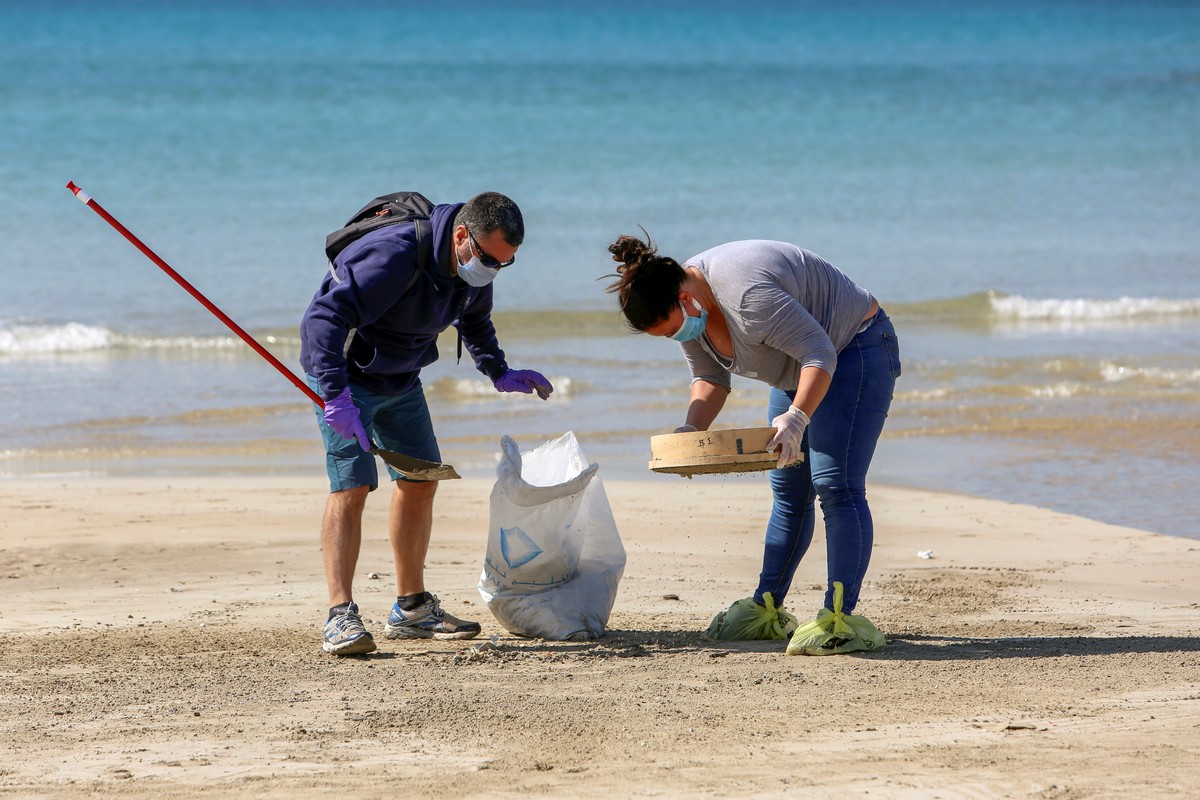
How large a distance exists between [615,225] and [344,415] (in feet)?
46.2

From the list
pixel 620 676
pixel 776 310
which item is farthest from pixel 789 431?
pixel 620 676

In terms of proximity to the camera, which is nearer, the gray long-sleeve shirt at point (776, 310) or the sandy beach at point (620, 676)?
the sandy beach at point (620, 676)

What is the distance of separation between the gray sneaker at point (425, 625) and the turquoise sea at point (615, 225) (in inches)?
110

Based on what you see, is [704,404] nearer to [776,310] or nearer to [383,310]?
[776,310]

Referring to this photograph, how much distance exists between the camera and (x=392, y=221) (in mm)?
4426

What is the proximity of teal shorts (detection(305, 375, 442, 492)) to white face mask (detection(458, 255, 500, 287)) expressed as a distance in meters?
0.47

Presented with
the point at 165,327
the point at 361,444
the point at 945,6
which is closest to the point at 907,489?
the point at 361,444

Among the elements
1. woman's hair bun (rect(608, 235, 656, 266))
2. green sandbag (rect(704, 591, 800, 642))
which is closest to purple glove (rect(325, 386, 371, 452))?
woman's hair bun (rect(608, 235, 656, 266))

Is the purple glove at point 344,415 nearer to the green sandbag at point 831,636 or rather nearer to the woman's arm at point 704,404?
the woman's arm at point 704,404

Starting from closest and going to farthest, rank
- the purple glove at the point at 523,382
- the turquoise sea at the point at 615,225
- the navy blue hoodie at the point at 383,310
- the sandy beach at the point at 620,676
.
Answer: the sandy beach at the point at 620,676 < the navy blue hoodie at the point at 383,310 < the purple glove at the point at 523,382 < the turquoise sea at the point at 615,225

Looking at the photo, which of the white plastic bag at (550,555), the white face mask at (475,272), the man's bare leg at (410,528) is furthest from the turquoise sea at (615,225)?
the white face mask at (475,272)

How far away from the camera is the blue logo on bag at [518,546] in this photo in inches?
186

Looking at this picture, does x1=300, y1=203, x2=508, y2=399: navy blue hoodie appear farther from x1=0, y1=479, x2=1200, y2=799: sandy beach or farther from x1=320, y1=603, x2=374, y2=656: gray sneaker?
x1=0, y1=479, x2=1200, y2=799: sandy beach

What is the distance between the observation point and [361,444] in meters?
4.33
